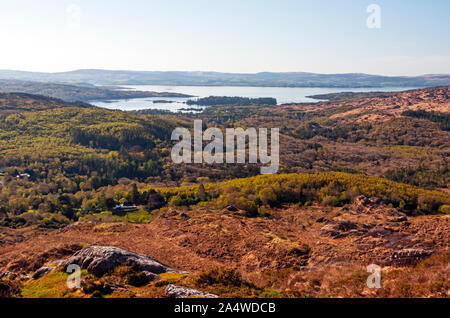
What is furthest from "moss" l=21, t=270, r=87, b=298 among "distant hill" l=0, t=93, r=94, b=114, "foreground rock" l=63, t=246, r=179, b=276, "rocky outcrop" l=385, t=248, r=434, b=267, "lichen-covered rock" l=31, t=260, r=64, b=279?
"distant hill" l=0, t=93, r=94, b=114

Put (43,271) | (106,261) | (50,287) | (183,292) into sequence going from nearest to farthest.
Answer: (183,292) < (50,287) < (106,261) < (43,271)

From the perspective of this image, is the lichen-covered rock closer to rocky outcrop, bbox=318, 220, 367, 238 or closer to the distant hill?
rocky outcrop, bbox=318, 220, 367, 238

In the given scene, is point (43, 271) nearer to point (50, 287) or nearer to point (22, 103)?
point (50, 287)

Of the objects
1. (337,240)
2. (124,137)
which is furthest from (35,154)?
(337,240)

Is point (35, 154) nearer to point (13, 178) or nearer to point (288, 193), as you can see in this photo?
point (13, 178)

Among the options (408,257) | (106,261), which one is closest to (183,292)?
(106,261)
